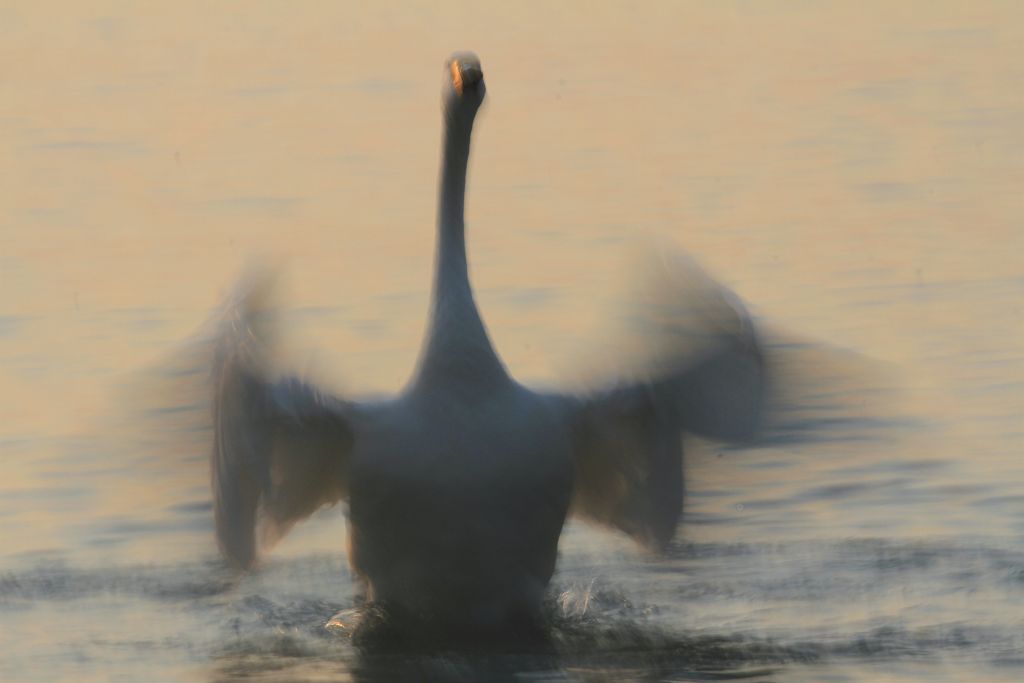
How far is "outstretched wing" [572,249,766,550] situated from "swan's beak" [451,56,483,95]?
104 cm

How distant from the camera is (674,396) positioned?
8.34 meters

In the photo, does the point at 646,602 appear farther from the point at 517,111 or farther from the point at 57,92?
the point at 57,92

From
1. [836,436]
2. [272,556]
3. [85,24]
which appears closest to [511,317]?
[272,556]

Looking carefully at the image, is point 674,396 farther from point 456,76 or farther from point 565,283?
point 565,283

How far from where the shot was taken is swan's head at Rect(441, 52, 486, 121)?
8438 mm

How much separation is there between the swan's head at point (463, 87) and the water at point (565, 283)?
106 centimetres

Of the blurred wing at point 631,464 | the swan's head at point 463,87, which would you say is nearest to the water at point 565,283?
the blurred wing at point 631,464

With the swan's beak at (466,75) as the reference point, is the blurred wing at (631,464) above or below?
below

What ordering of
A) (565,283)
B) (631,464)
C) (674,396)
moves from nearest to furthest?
1. (674,396)
2. (631,464)
3. (565,283)

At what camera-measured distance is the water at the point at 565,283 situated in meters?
8.76

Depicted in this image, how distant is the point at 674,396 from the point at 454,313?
2.85 ft

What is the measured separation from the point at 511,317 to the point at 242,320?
430 cm

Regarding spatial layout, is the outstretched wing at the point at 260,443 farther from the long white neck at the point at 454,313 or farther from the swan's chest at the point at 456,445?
the long white neck at the point at 454,313

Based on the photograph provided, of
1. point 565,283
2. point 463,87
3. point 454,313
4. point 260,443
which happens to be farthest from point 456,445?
point 565,283
